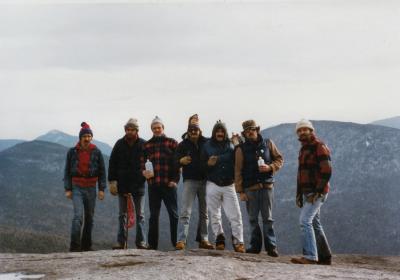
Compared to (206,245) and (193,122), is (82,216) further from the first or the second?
(193,122)

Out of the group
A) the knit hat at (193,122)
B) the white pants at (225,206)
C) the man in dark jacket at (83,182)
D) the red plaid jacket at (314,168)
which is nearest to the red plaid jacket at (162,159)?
the knit hat at (193,122)

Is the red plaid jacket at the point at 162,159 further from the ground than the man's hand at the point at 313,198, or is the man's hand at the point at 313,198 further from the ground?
the red plaid jacket at the point at 162,159

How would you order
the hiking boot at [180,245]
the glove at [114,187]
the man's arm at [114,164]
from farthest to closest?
1. the man's arm at [114,164]
2. the glove at [114,187]
3. the hiking boot at [180,245]

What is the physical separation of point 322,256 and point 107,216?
53850 mm

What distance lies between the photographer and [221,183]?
980 centimetres

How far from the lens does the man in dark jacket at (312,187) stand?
8438 millimetres

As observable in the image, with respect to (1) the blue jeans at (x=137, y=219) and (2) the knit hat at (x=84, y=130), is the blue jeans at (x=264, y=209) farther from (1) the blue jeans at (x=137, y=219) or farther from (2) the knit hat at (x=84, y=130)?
(2) the knit hat at (x=84, y=130)

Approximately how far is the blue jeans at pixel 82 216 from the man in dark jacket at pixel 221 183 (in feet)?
7.75

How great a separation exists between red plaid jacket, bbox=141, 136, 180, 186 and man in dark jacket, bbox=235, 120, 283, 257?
52.6 inches

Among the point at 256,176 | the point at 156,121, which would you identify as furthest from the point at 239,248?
the point at 156,121

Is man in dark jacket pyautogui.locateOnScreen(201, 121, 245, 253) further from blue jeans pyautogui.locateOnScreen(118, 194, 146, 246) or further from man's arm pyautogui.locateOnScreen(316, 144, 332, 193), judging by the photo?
man's arm pyautogui.locateOnScreen(316, 144, 332, 193)

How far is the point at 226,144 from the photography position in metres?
10.0

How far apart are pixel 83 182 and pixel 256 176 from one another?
3348mm

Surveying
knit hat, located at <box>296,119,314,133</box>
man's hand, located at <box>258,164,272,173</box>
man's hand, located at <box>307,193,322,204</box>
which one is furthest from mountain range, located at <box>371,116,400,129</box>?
man's hand, located at <box>307,193,322,204</box>
